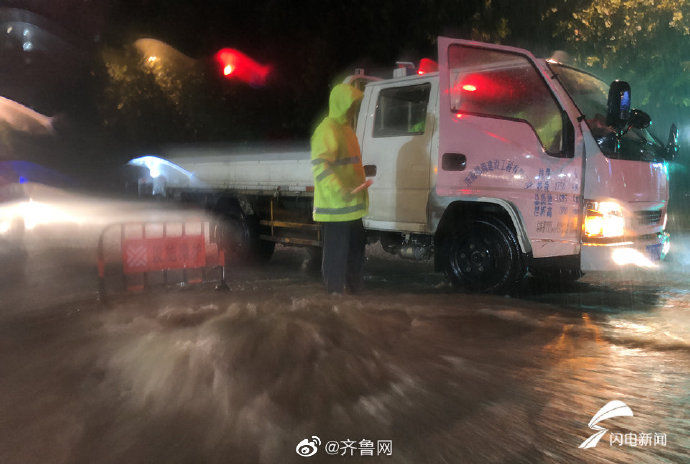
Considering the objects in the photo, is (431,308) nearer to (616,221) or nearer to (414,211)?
(414,211)

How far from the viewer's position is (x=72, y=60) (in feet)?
106

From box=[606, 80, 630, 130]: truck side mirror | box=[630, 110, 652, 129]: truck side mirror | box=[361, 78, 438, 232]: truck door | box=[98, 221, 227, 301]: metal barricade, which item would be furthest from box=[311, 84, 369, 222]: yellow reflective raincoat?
box=[630, 110, 652, 129]: truck side mirror

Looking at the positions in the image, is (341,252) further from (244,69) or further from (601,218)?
(244,69)

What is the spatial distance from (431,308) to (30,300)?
4.20 meters

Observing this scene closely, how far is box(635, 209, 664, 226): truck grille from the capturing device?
5.75m

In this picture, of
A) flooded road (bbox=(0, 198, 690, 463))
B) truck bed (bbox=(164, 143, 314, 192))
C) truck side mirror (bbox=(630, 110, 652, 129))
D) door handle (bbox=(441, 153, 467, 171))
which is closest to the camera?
flooded road (bbox=(0, 198, 690, 463))

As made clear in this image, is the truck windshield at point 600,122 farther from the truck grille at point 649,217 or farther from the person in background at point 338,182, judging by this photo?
the person in background at point 338,182

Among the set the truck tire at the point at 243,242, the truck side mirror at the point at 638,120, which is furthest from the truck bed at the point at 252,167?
the truck side mirror at the point at 638,120

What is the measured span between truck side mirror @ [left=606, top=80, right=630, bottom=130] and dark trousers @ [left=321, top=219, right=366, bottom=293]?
94.0 inches

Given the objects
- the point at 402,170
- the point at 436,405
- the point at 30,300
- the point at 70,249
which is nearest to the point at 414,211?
Answer: the point at 402,170

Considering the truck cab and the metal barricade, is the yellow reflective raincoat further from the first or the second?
the metal barricade

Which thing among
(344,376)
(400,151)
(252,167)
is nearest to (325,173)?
(400,151)

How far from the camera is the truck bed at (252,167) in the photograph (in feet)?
24.8

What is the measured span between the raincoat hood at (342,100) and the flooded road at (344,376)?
172 cm
